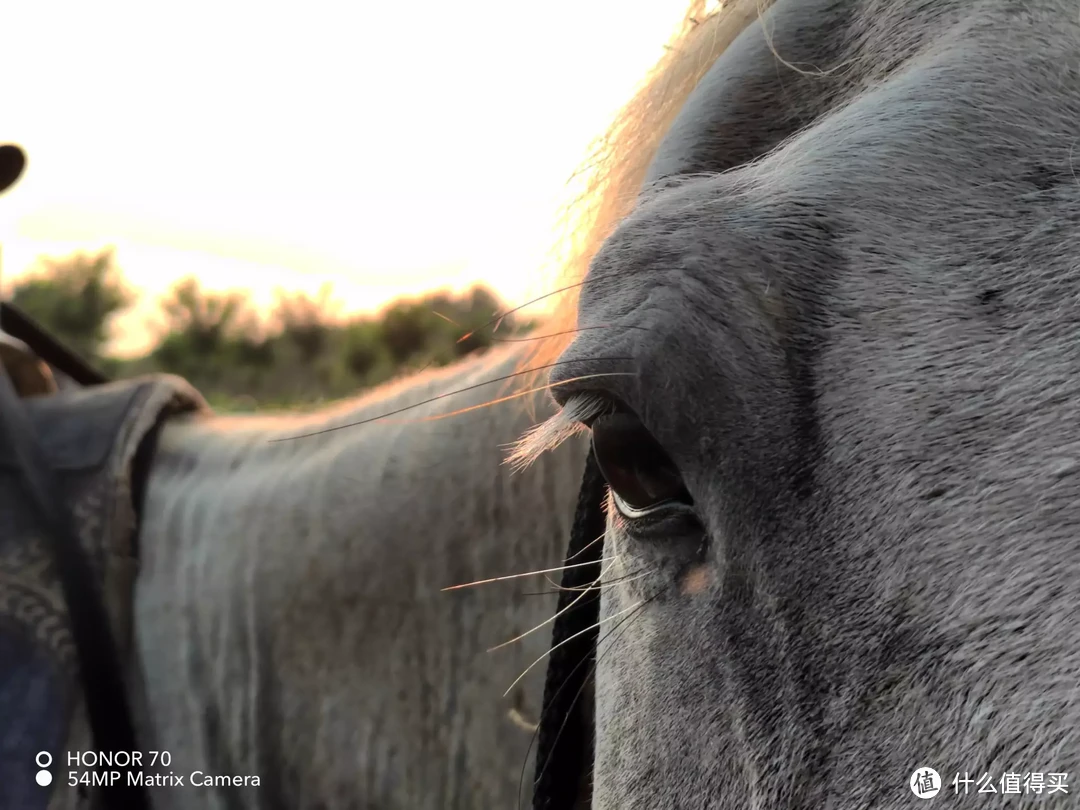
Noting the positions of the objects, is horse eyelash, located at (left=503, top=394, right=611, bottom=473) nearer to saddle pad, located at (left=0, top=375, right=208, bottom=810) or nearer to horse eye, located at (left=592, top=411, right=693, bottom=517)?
horse eye, located at (left=592, top=411, right=693, bottom=517)

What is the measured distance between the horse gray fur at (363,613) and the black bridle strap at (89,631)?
0.05m

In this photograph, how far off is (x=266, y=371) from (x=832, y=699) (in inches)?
580

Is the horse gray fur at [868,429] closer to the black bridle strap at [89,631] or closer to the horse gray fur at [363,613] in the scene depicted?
the horse gray fur at [363,613]

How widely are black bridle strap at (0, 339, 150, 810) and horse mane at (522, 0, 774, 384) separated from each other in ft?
2.63

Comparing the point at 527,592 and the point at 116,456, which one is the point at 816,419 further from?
the point at 116,456

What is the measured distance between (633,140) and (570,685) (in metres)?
0.70

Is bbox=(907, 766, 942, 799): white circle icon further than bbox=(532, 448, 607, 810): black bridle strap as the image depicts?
No

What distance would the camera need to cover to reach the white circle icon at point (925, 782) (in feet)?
1.70

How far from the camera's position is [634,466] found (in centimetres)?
79

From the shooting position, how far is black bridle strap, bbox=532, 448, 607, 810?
1.05 meters

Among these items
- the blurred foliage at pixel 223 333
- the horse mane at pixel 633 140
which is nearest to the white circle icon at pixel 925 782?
the horse mane at pixel 633 140

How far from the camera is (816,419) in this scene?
66 centimetres

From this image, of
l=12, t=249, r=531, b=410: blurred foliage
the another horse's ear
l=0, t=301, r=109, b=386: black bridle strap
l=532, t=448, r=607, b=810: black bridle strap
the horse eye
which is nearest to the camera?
the horse eye

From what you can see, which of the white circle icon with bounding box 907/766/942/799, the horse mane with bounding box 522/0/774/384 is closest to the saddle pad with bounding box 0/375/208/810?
the horse mane with bounding box 522/0/774/384
